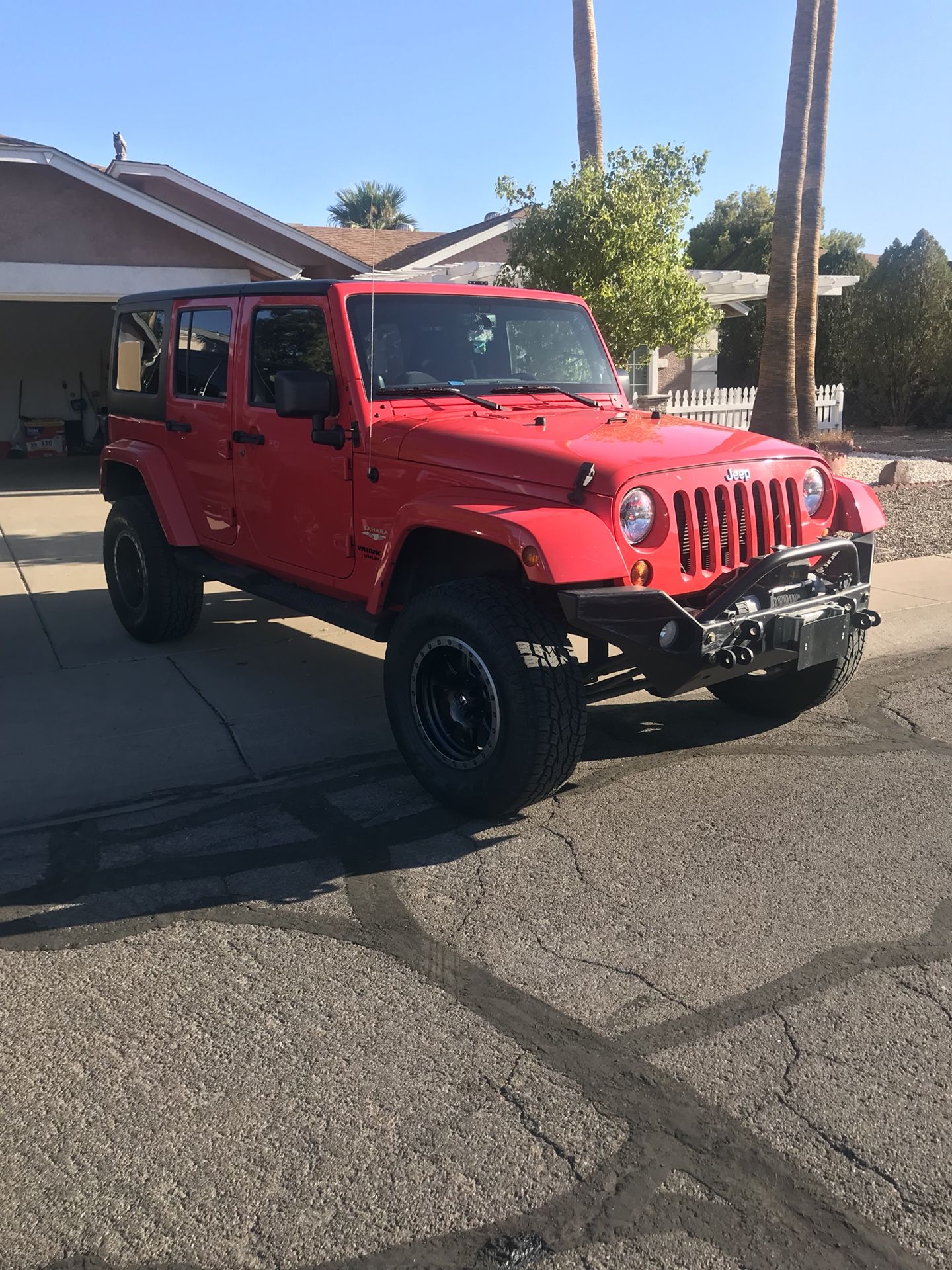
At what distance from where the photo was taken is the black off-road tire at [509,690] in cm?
412

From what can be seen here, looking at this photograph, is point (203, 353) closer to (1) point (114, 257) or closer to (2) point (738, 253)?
(1) point (114, 257)

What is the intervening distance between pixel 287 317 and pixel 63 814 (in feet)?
8.46

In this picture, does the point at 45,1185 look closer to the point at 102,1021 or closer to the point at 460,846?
the point at 102,1021

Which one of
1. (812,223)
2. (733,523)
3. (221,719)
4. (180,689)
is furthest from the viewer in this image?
(812,223)

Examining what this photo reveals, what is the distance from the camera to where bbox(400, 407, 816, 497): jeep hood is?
4.24 metres

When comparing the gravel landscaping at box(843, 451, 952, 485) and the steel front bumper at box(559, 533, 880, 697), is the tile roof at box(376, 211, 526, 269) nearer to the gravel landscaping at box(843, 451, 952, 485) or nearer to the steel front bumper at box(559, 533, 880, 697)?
the gravel landscaping at box(843, 451, 952, 485)

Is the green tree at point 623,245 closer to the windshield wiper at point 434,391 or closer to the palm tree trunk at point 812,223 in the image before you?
the palm tree trunk at point 812,223

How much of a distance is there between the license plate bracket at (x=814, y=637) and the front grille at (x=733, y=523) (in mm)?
355

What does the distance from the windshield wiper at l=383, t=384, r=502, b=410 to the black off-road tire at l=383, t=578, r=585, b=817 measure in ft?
3.53

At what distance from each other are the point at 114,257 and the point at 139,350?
907cm

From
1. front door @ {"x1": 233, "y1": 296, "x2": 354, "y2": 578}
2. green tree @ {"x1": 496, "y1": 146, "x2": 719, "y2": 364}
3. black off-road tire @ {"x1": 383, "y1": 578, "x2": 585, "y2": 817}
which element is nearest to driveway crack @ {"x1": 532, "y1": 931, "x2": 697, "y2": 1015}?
black off-road tire @ {"x1": 383, "y1": 578, "x2": 585, "y2": 817}

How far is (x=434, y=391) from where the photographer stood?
16.9ft

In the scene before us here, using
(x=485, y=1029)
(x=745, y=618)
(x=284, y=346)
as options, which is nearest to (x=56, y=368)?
(x=284, y=346)

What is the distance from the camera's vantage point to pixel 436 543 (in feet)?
15.5
